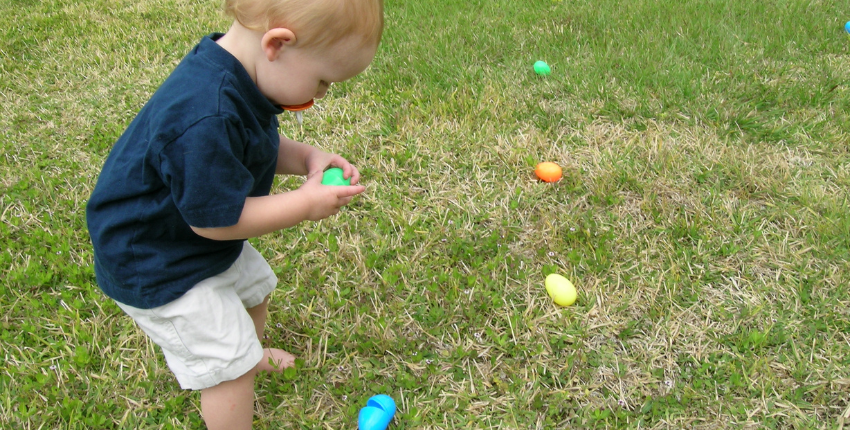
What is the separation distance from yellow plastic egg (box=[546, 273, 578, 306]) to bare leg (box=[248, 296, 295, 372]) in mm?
1021

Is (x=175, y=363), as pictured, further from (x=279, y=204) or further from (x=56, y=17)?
(x=56, y=17)

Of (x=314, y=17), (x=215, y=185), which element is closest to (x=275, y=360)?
(x=215, y=185)

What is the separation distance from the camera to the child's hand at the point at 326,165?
72.5 inches

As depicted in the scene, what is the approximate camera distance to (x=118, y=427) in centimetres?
194

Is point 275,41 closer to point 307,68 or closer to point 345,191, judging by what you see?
point 307,68

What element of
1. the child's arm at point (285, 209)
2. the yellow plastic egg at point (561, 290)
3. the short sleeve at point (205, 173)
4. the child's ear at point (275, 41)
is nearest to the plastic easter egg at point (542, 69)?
the yellow plastic egg at point (561, 290)

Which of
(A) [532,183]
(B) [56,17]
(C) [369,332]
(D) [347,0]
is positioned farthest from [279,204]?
(B) [56,17]

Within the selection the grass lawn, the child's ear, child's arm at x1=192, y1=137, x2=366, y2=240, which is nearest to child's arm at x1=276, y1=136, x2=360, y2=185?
child's arm at x1=192, y1=137, x2=366, y2=240

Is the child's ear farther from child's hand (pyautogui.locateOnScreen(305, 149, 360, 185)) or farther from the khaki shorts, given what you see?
the khaki shorts

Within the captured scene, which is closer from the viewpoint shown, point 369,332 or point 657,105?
point 369,332

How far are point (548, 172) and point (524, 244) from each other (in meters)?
0.49

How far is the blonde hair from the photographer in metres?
1.34

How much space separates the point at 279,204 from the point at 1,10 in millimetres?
5771

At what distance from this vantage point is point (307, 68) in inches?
56.4
